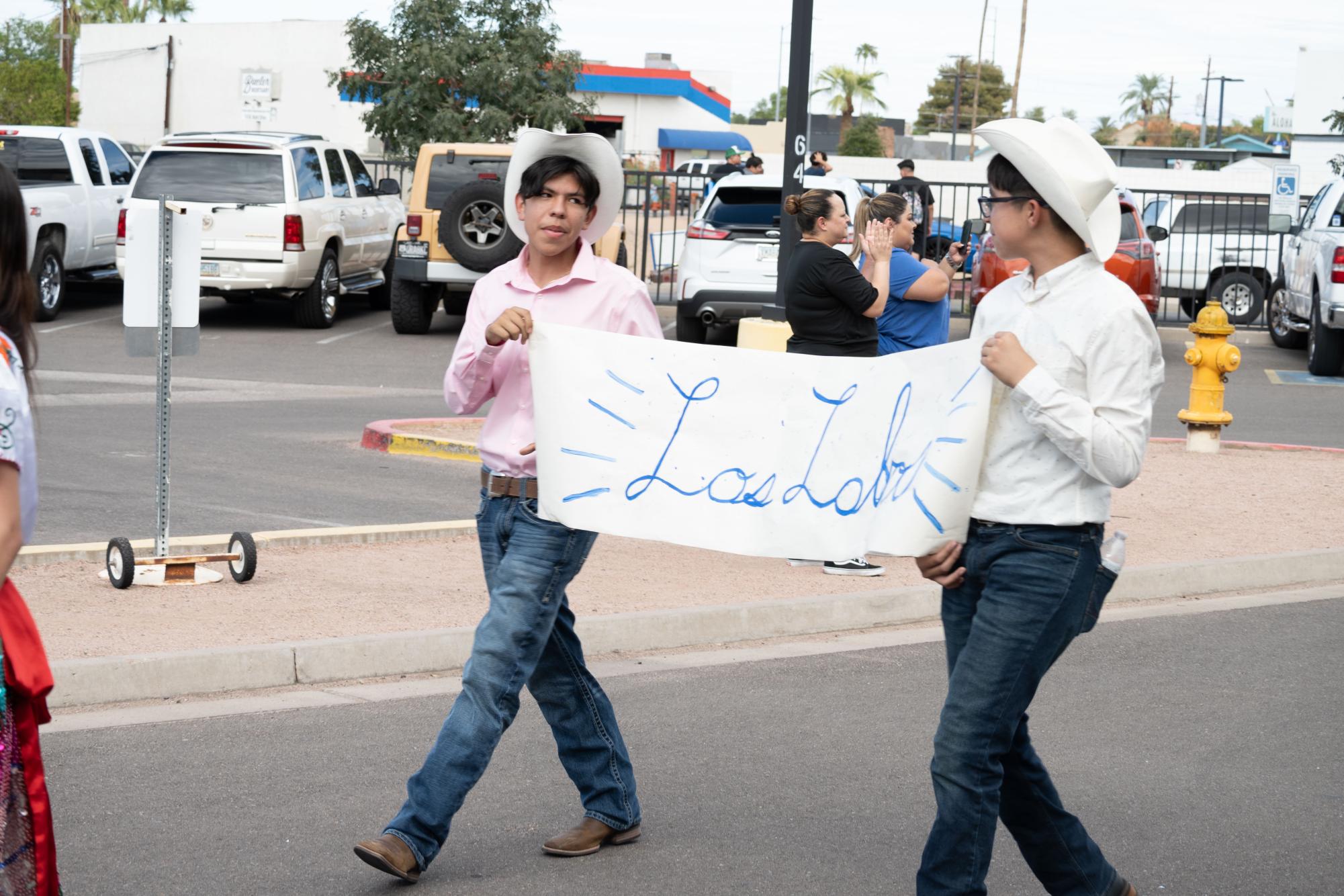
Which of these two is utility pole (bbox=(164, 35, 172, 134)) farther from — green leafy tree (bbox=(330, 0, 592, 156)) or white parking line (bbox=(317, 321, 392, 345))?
white parking line (bbox=(317, 321, 392, 345))

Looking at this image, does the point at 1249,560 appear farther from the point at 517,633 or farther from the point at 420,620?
the point at 517,633

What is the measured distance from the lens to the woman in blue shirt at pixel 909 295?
805 cm

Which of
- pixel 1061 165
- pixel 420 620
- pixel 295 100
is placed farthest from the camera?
pixel 295 100

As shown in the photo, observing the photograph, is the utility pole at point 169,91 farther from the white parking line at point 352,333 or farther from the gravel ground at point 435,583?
the gravel ground at point 435,583

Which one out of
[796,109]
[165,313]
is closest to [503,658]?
[165,313]

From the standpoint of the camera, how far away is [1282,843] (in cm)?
479

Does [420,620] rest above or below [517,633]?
below

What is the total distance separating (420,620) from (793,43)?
224 inches

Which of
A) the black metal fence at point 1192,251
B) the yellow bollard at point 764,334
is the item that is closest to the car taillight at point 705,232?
the black metal fence at point 1192,251

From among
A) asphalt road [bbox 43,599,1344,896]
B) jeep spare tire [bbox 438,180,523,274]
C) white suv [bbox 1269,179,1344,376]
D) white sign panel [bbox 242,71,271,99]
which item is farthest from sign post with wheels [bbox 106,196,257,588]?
white sign panel [bbox 242,71,271,99]

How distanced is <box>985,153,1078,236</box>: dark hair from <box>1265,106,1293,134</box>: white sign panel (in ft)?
264

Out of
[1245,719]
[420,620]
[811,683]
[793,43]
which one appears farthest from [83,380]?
[1245,719]

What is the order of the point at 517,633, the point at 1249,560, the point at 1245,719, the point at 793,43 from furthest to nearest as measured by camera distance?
the point at 793,43, the point at 1249,560, the point at 1245,719, the point at 517,633

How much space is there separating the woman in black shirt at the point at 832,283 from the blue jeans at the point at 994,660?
4.08 metres
